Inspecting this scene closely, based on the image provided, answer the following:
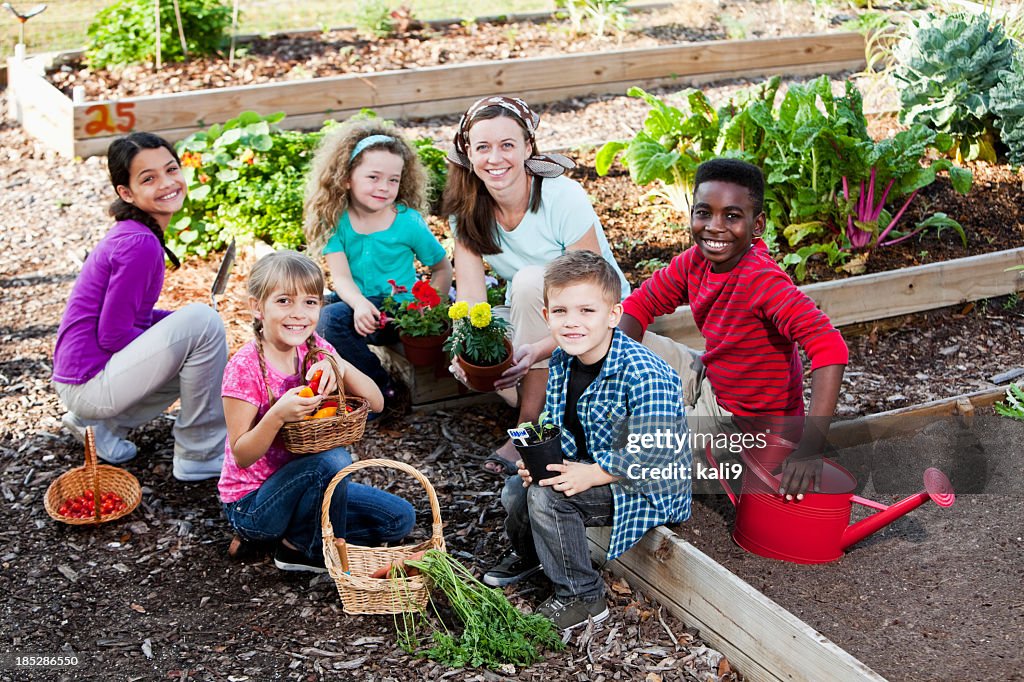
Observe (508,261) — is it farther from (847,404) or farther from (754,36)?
(754,36)

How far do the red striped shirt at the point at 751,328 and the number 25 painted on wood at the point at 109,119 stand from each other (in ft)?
16.5

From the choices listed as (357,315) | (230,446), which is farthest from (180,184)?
(230,446)

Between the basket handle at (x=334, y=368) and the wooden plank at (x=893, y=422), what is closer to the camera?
the basket handle at (x=334, y=368)

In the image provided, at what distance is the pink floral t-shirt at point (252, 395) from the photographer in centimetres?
332

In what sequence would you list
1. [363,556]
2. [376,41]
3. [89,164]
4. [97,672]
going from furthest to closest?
[376,41], [89,164], [363,556], [97,672]

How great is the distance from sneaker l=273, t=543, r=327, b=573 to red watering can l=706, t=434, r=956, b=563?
1.41 metres

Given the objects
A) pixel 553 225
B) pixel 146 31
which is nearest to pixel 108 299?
pixel 553 225

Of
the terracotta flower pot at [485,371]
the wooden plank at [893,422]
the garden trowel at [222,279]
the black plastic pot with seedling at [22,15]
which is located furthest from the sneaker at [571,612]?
the black plastic pot with seedling at [22,15]

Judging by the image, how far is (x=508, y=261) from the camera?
14.1 ft

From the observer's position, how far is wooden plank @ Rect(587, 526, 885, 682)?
2.71m

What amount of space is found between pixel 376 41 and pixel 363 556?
6.75 meters

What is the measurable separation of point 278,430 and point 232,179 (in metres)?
2.88

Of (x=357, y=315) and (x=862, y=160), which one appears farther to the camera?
(x=862, y=160)

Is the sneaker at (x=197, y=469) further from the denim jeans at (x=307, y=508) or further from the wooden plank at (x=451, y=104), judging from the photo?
the wooden plank at (x=451, y=104)
